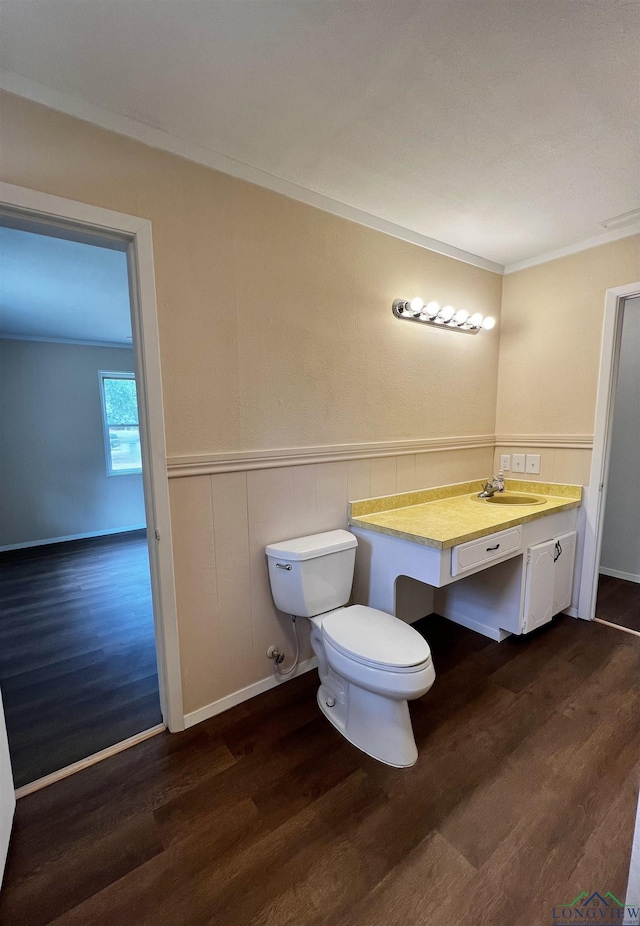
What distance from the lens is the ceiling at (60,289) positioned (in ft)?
7.20

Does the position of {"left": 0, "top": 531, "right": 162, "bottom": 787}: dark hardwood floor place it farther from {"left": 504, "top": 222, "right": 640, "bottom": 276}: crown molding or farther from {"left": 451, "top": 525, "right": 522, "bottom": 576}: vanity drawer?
{"left": 504, "top": 222, "right": 640, "bottom": 276}: crown molding

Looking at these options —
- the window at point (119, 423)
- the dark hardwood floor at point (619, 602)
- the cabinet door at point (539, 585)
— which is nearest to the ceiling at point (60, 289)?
the window at point (119, 423)

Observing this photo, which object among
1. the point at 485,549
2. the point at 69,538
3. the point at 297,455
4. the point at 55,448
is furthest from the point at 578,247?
the point at 69,538

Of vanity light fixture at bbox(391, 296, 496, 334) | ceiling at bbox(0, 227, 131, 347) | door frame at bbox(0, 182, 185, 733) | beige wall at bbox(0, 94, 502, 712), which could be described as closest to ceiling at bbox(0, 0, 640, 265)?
beige wall at bbox(0, 94, 502, 712)

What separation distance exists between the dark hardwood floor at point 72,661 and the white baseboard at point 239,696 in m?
0.20

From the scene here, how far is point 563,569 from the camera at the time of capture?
234 cm

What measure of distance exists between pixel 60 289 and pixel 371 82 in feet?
8.57

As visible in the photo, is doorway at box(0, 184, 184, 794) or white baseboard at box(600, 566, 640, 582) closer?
doorway at box(0, 184, 184, 794)

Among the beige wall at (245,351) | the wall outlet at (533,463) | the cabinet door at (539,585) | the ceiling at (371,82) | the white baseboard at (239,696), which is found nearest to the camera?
the ceiling at (371,82)

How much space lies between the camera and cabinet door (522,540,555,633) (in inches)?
83.3

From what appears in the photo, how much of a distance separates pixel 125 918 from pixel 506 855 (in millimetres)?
1073

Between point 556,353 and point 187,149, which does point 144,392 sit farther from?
point 556,353

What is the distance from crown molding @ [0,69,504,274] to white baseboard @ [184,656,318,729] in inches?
87.6

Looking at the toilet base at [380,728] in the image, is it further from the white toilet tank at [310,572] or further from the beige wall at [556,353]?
the beige wall at [556,353]
